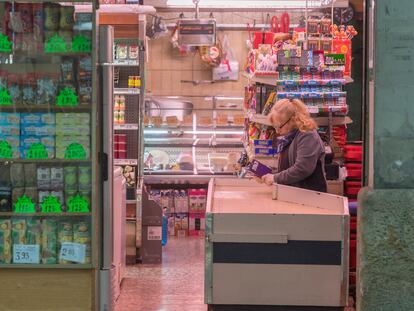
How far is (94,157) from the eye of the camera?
5.14 meters

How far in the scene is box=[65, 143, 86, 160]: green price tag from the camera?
16.9 ft

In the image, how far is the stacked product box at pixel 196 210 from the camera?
11109mm

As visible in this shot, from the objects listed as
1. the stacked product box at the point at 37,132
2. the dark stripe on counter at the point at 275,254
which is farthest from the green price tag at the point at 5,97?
the dark stripe on counter at the point at 275,254

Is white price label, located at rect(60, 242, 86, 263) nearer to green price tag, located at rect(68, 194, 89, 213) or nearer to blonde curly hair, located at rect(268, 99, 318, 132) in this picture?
green price tag, located at rect(68, 194, 89, 213)

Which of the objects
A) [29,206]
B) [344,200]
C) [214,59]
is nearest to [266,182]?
[344,200]

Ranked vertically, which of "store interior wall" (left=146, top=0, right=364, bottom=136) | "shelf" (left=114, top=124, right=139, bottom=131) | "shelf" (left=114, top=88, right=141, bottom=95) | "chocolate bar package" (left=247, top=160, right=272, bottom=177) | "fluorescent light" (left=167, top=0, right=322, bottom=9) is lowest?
"chocolate bar package" (left=247, top=160, right=272, bottom=177)

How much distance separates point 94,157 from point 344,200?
1709 millimetres

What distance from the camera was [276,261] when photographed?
4.94 m

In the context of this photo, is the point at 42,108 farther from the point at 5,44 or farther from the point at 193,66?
the point at 193,66

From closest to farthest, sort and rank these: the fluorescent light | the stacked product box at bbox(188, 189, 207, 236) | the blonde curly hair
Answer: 1. the blonde curly hair
2. the stacked product box at bbox(188, 189, 207, 236)
3. the fluorescent light

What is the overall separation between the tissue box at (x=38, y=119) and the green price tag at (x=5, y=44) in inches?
17.8

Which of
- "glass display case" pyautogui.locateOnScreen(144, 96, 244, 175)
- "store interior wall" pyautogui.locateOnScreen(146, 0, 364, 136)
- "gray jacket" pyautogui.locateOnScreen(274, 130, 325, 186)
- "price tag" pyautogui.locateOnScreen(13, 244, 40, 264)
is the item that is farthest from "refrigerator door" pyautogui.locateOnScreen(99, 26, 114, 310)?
"store interior wall" pyautogui.locateOnScreen(146, 0, 364, 136)

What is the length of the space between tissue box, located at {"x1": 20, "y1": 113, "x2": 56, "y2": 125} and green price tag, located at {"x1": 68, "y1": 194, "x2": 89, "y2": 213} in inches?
21.2

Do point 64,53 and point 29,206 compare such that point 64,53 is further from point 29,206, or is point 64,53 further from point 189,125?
point 189,125
